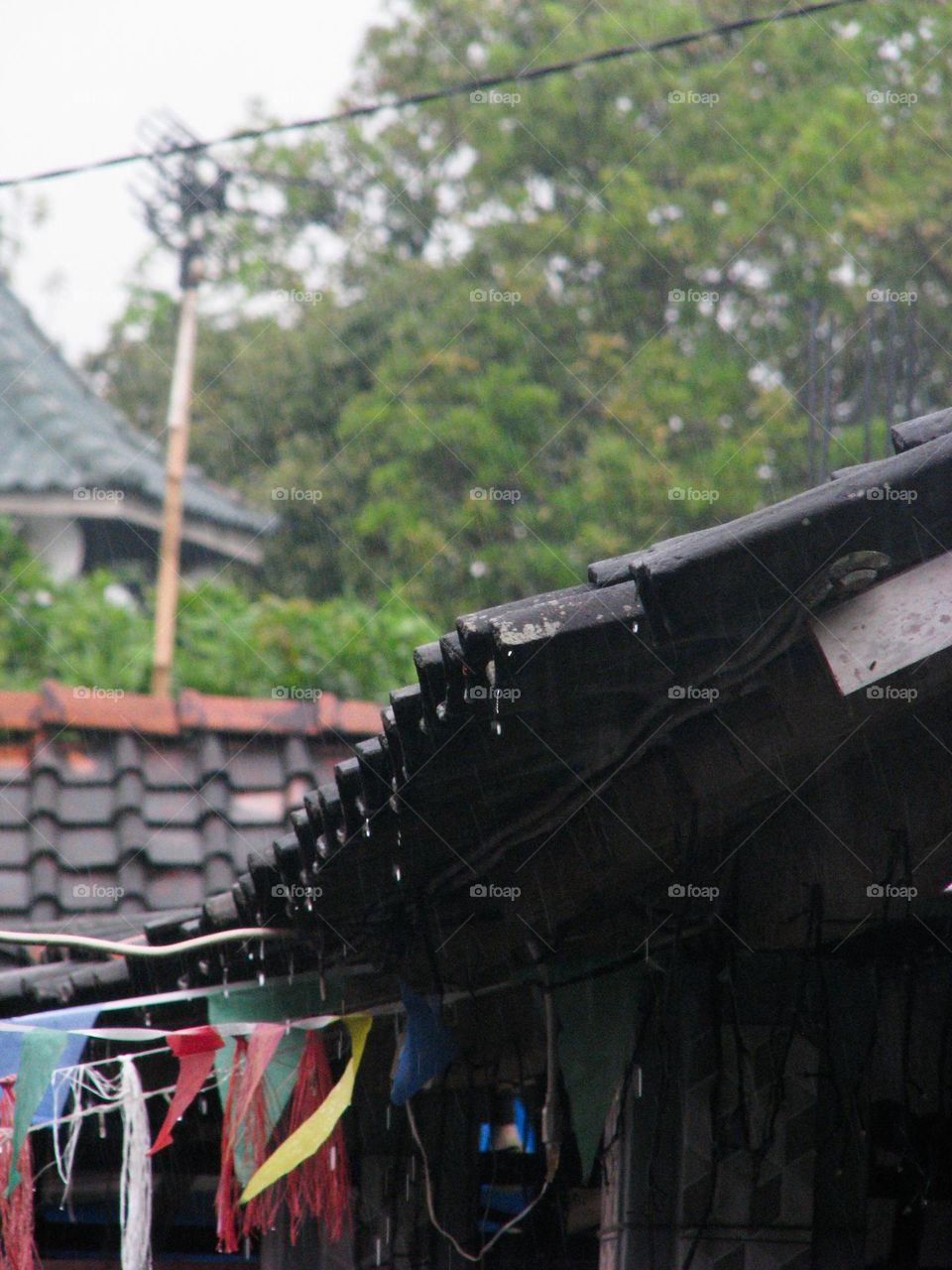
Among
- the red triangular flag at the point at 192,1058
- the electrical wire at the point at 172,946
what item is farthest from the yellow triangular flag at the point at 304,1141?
the electrical wire at the point at 172,946

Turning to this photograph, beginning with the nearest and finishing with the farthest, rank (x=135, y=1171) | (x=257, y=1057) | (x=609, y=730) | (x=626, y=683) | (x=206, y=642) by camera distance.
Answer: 1. (x=626, y=683)
2. (x=609, y=730)
3. (x=257, y=1057)
4. (x=135, y=1171)
5. (x=206, y=642)

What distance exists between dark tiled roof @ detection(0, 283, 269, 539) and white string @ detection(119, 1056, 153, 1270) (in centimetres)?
1503

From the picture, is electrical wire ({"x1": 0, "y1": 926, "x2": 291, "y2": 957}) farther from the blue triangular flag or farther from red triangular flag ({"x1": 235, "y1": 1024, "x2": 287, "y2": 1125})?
the blue triangular flag

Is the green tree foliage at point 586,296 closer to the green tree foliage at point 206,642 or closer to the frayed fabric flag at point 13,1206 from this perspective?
the green tree foliage at point 206,642

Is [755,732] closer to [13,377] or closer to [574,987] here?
[574,987]

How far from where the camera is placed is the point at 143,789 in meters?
A: 8.82

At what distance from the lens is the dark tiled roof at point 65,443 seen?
19734 mm

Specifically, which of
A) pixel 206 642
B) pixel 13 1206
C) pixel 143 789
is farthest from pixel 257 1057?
pixel 206 642

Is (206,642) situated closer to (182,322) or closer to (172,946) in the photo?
(182,322)

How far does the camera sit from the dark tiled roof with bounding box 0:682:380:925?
831 centimetres

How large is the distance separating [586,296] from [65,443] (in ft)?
22.1

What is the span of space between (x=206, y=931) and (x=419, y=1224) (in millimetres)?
1411

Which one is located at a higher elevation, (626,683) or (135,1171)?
(626,683)

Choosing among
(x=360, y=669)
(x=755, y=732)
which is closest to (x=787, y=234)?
(x=360, y=669)
